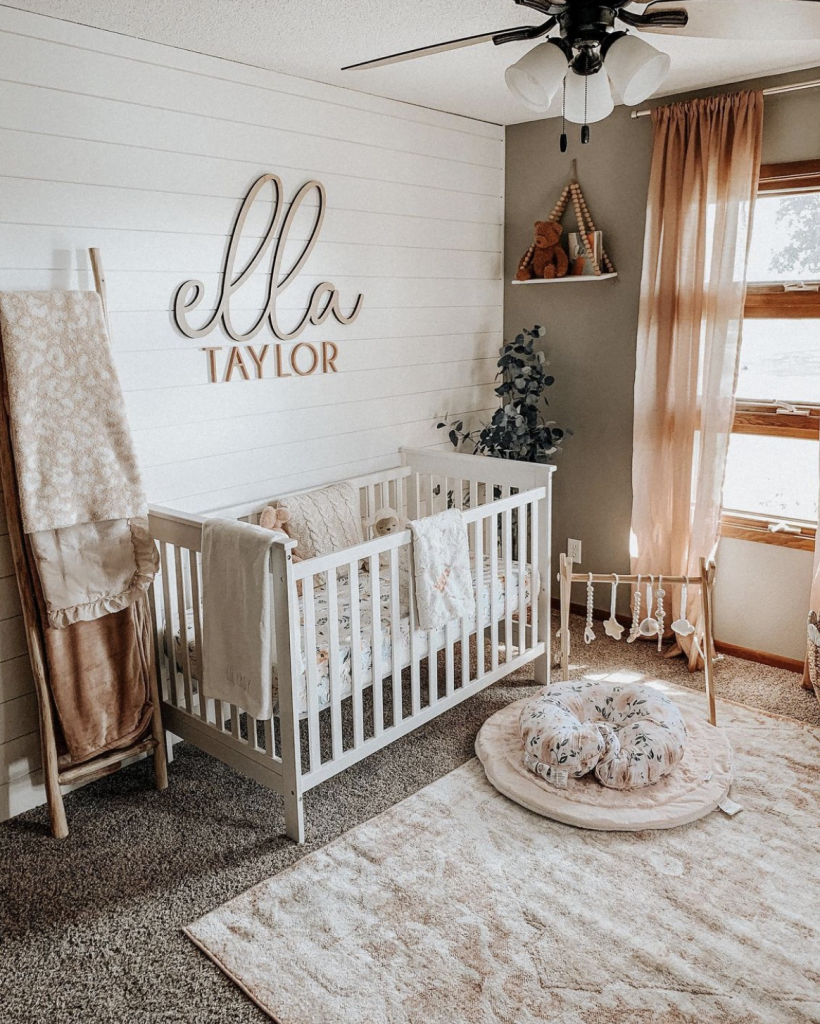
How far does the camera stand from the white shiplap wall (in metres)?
2.50

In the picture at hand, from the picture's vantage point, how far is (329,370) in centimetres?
347

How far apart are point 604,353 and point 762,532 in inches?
41.7

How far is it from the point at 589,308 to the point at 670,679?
66.8 inches

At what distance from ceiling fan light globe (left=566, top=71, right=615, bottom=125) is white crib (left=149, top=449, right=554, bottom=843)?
128cm

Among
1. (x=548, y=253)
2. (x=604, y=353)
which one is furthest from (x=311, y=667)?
(x=548, y=253)

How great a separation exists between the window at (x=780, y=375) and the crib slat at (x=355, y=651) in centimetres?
187

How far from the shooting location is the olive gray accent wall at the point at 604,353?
3.65 meters

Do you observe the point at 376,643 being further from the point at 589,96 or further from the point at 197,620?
the point at 589,96

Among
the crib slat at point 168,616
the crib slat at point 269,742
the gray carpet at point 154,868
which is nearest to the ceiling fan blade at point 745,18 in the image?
the crib slat at point 168,616

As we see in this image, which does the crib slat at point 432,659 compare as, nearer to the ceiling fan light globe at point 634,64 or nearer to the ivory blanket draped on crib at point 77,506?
the ivory blanket draped on crib at point 77,506

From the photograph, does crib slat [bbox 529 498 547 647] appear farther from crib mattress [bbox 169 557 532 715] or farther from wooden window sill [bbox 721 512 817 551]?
wooden window sill [bbox 721 512 817 551]

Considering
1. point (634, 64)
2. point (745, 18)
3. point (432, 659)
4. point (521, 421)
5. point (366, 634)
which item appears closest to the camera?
point (634, 64)

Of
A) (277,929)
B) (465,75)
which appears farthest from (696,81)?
(277,929)

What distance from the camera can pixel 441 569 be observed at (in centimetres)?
283
